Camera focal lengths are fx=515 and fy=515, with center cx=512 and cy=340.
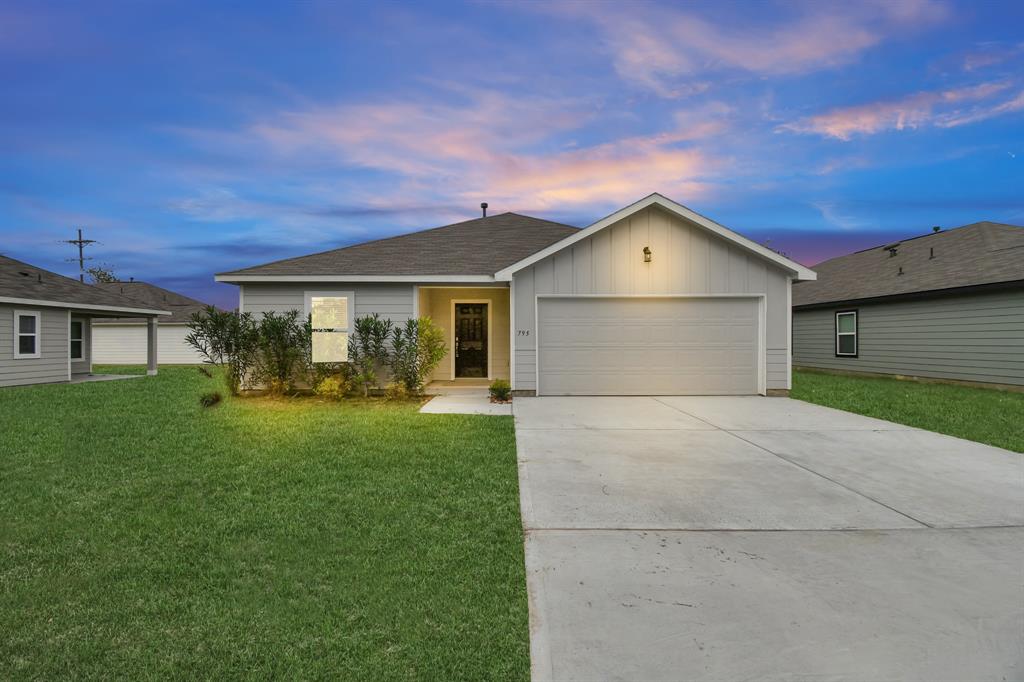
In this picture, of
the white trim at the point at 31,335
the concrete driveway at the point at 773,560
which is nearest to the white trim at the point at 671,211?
the concrete driveway at the point at 773,560

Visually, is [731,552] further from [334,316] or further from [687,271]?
A: [334,316]

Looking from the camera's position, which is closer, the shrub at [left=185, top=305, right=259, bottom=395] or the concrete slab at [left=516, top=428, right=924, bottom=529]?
the concrete slab at [left=516, top=428, right=924, bottom=529]

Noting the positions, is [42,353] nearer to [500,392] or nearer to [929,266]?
[500,392]

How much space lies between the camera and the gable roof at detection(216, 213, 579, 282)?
11984 millimetres

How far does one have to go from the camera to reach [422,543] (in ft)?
11.7

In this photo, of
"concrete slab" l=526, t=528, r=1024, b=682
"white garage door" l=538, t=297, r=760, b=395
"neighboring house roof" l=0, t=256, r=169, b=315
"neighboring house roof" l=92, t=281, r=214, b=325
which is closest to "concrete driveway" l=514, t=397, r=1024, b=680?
"concrete slab" l=526, t=528, r=1024, b=682

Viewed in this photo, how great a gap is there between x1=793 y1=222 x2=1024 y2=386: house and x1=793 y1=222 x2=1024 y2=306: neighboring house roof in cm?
4

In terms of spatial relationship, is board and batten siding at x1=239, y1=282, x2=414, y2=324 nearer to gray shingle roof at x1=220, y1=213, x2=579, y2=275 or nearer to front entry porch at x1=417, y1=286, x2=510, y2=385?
gray shingle roof at x1=220, y1=213, x2=579, y2=275

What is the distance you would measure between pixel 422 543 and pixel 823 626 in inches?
93.8

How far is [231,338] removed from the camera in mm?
11461

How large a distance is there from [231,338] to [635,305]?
9061 millimetres

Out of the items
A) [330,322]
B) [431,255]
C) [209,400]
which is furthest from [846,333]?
[209,400]

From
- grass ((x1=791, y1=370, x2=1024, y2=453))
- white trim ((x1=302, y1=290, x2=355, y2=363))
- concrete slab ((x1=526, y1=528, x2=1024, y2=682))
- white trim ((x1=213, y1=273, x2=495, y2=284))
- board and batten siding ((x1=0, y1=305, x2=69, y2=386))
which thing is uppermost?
white trim ((x1=213, y1=273, x2=495, y2=284))

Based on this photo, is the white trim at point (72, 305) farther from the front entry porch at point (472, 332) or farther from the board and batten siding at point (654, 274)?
the board and batten siding at point (654, 274)
